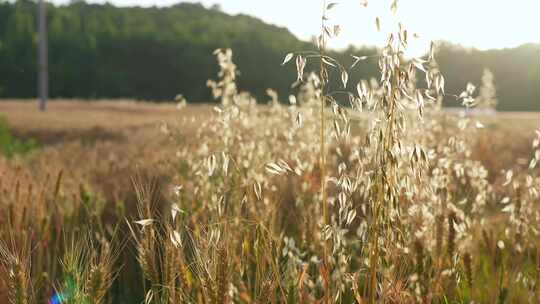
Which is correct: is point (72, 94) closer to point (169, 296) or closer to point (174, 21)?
point (174, 21)

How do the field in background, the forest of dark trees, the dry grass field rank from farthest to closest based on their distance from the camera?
the forest of dark trees < the field in background < the dry grass field

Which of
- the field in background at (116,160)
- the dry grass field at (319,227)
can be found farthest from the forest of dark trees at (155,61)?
the dry grass field at (319,227)

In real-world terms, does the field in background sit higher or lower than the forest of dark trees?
lower

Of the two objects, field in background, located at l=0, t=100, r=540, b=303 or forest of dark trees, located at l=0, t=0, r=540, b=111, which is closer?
field in background, located at l=0, t=100, r=540, b=303

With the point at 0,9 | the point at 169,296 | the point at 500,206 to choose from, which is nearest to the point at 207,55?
the point at 0,9

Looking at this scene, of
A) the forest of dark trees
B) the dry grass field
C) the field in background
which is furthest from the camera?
the forest of dark trees

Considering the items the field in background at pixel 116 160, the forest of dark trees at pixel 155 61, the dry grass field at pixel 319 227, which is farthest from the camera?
the forest of dark trees at pixel 155 61

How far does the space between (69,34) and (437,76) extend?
2345 inches

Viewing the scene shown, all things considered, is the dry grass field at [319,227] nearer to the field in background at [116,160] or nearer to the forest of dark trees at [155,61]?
the field in background at [116,160]

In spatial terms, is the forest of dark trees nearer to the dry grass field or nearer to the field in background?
the field in background

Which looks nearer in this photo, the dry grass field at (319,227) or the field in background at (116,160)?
the dry grass field at (319,227)

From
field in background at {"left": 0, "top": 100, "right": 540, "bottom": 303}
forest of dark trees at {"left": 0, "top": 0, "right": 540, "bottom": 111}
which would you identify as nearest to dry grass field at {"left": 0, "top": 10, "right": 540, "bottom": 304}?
field in background at {"left": 0, "top": 100, "right": 540, "bottom": 303}

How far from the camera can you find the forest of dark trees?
5422 centimetres

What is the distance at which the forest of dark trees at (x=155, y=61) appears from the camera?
178 ft
